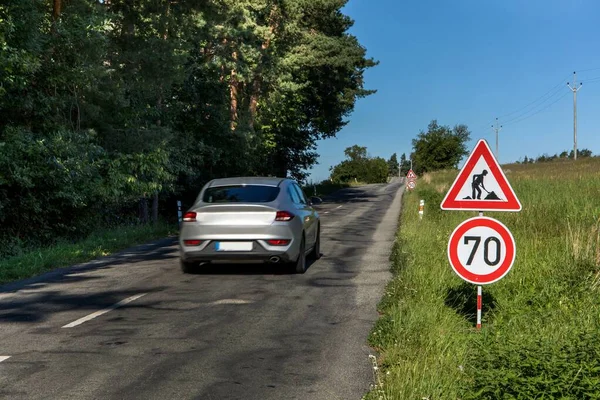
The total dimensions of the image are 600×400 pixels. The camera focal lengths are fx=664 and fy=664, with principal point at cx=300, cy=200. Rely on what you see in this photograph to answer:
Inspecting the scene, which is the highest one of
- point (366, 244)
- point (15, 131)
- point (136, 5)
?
point (136, 5)

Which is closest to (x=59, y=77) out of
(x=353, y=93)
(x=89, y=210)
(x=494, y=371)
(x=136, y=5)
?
(x=89, y=210)

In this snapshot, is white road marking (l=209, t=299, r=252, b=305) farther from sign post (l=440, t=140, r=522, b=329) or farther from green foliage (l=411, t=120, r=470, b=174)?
green foliage (l=411, t=120, r=470, b=174)

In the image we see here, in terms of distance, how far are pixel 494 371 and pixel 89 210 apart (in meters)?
16.4

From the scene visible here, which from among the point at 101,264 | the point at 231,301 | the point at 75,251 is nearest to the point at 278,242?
the point at 231,301

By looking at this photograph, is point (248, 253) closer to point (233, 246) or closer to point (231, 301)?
point (233, 246)

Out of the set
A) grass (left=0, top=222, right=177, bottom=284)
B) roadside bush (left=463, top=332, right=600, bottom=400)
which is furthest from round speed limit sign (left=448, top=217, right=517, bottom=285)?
grass (left=0, top=222, right=177, bottom=284)

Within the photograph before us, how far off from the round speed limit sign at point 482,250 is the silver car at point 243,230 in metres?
4.80

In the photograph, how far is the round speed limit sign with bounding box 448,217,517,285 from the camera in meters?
6.58

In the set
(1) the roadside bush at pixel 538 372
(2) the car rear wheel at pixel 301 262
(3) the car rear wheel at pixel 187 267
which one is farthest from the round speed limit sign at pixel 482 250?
(3) the car rear wheel at pixel 187 267

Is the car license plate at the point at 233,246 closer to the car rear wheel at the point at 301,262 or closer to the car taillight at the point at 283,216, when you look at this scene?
the car taillight at the point at 283,216

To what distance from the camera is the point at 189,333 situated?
23.5 feet

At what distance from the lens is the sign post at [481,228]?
660 cm

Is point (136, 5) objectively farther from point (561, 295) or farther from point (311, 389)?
point (311, 389)

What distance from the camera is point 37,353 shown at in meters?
6.32
